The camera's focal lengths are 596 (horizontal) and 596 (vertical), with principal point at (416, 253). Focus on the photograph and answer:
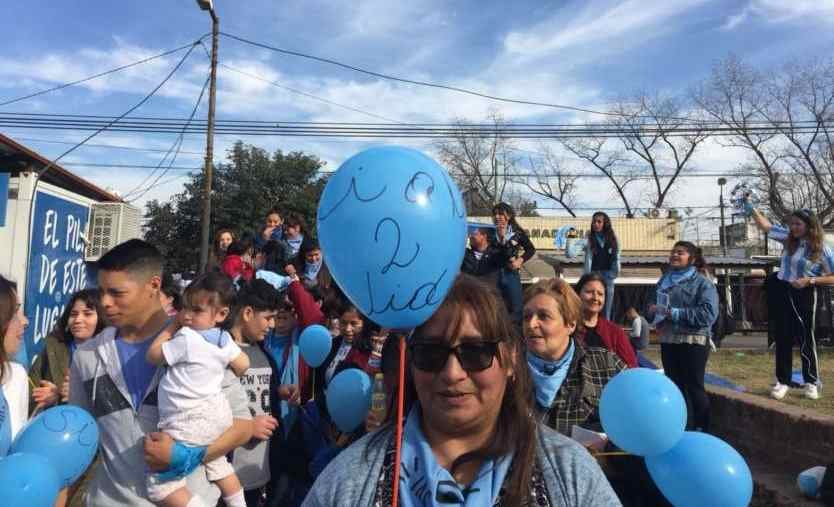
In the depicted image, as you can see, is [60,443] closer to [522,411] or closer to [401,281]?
[401,281]

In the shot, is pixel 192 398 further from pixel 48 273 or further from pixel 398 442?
pixel 48 273

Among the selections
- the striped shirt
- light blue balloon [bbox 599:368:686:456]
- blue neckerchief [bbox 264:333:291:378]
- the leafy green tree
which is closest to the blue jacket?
the striped shirt

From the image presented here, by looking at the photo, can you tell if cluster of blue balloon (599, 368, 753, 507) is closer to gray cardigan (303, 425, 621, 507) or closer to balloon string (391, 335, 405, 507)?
gray cardigan (303, 425, 621, 507)

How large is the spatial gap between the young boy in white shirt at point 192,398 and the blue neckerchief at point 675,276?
4.05 m

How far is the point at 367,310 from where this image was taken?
176 centimetres

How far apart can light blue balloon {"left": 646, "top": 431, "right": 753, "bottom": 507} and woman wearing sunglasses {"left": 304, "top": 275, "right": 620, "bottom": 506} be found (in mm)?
863

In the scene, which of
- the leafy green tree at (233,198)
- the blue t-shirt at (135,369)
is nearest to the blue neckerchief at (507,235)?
the blue t-shirt at (135,369)

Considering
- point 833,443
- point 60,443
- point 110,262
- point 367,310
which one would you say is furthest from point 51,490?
point 833,443

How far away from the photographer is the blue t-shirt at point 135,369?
2.39 meters

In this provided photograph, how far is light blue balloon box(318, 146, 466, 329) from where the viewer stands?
5.41 feet

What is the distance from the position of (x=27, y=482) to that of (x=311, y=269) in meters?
3.90

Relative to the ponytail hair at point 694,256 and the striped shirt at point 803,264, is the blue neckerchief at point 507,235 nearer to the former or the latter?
the ponytail hair at point 694,256

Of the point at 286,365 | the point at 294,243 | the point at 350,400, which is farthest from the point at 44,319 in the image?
the point at 350,400

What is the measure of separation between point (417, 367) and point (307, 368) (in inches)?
115
